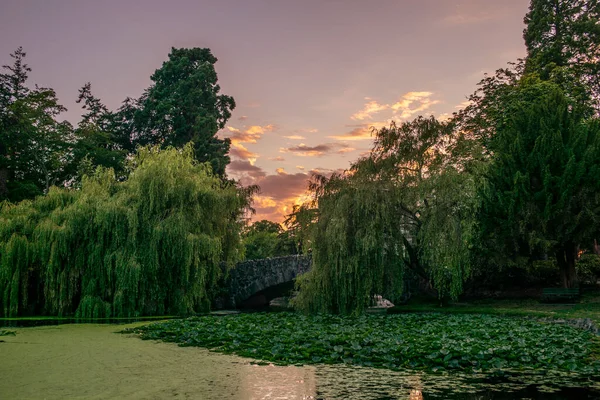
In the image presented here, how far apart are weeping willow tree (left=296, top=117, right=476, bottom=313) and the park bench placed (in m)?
4.64

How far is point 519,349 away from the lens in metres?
9.05

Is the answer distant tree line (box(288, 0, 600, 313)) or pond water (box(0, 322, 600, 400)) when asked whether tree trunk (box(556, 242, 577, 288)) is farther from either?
pond water (box(0, 322, 600, 400))

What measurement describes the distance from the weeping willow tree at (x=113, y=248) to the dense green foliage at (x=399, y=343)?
4.44 metres

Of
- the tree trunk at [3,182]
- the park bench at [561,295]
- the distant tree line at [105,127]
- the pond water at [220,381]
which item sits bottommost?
the pond water at [220,381]

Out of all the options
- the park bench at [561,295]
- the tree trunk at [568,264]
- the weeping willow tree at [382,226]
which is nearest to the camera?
the weeping willow tree at [382,226]

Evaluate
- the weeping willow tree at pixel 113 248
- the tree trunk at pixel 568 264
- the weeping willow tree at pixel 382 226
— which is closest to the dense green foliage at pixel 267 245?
the weeping willow tree at pixel 113 248

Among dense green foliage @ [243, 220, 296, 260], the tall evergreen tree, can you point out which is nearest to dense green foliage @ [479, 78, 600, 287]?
the tall evergreen tree

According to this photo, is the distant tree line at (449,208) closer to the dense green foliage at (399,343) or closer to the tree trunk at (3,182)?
the dense green foliage at (399,343)

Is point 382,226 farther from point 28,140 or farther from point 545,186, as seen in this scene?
point 28,140

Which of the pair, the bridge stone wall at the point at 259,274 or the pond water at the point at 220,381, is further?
the bridge stone wall at the point at 259,274

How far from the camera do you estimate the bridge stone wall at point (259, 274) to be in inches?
992

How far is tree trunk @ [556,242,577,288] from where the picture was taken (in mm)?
20422

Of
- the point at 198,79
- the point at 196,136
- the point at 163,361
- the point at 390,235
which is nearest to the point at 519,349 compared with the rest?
the point at 163,361

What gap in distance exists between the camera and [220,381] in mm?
6871
